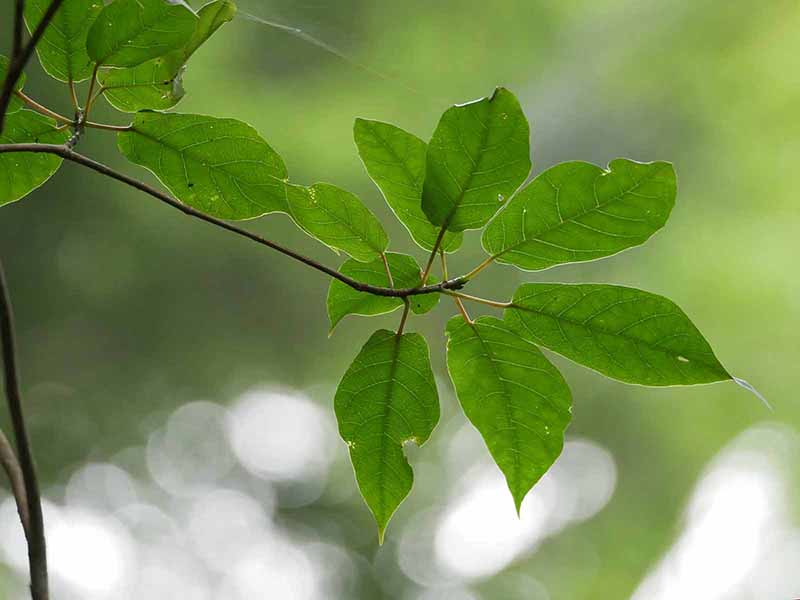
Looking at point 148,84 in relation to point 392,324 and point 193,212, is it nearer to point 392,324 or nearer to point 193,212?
point 193,212

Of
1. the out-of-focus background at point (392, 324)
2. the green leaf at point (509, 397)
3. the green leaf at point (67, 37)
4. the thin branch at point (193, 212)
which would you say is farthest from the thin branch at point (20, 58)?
the out-of-focus background at point (392, 324)

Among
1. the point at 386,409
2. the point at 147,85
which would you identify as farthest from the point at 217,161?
the point at 386,409

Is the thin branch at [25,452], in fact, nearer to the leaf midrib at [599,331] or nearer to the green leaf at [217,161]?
the green leaf at [217,161]

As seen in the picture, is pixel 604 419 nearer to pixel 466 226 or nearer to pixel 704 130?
pixel 704 130

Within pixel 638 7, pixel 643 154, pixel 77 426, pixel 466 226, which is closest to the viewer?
pixel 466 226

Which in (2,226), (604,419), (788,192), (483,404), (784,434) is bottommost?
(483,404)

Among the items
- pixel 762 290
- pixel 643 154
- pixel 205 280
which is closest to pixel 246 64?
pixel 205 280

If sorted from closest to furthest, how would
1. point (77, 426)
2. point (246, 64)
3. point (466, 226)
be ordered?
point (466, 226) < point (246, 64) < point (77, 426)

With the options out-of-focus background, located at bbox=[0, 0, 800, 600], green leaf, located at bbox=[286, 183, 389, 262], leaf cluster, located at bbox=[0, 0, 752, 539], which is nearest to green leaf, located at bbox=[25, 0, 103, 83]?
leaf cluster, located at bbox=[0, 0, 752, 539]
